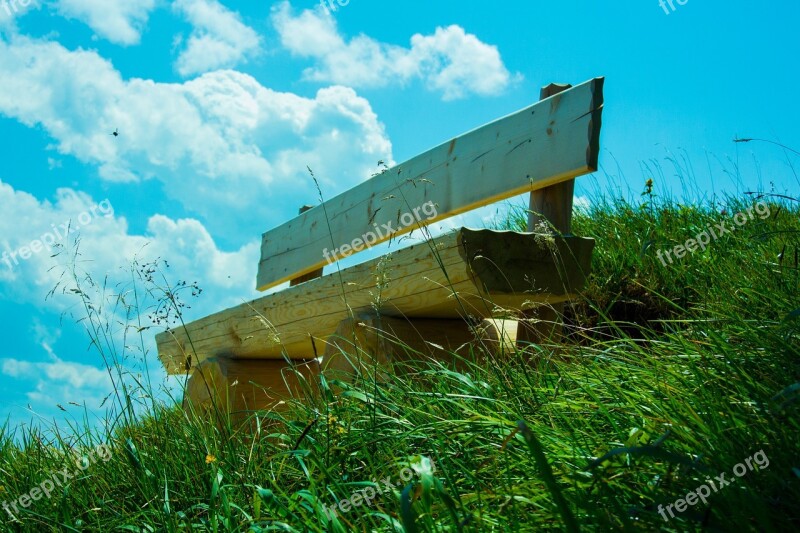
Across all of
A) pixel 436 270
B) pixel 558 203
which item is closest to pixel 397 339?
pixel 436 270

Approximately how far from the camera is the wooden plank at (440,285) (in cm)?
268

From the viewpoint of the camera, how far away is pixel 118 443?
8.08 feet

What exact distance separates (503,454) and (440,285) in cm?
106

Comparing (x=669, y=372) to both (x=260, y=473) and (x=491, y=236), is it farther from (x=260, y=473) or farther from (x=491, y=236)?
(x=260, y=473)

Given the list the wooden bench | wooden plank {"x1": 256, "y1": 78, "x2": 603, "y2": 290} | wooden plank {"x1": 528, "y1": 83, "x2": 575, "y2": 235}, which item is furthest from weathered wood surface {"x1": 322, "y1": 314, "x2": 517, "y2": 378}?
wooden plank {"x1": 528, "y1": 83, "x2": 575, "y2": 235}

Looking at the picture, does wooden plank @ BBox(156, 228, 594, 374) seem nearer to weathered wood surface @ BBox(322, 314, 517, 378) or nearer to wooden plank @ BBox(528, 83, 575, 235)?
weathered wood surface @ BBox(322, 314, 517, 378)

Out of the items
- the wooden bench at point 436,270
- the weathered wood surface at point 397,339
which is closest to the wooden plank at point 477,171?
the wooden bench at point 436,270

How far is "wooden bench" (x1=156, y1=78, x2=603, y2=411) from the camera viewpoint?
108 inches

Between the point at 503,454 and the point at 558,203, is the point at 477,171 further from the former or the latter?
the point at 503,454

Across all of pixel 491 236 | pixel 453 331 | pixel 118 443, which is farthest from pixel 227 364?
pixel 491 236

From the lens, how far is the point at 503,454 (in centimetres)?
171

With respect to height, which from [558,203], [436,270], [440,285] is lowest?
[440,285]

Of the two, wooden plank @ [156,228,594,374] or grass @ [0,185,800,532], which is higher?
wooden plank @ [156,228,594,374]

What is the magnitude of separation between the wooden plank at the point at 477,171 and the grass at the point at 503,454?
80 centimetres
